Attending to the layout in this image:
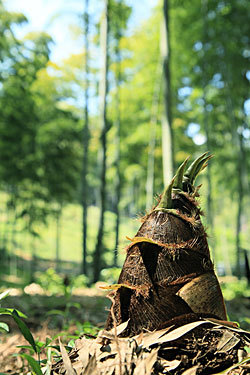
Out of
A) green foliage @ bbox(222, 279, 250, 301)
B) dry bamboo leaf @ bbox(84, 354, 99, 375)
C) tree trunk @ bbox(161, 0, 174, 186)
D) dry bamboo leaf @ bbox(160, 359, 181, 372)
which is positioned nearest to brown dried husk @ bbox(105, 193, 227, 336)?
dry bamboo leaf @ bbox(160, 359, 181, 372)

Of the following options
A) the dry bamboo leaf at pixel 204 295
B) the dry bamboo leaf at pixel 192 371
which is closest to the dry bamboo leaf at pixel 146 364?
the dry bamboo leaf at pixel 192 371

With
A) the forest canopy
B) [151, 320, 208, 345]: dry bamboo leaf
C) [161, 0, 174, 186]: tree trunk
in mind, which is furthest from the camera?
the forest canopy

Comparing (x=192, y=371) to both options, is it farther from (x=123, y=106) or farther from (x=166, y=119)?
(x=123, y=106)

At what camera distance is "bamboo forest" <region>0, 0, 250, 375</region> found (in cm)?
98

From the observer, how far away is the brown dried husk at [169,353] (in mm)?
842

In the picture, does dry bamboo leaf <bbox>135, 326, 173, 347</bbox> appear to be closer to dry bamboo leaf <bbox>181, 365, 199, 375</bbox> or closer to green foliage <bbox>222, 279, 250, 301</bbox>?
dry bamboo leaf <bbox>181, 365, 199, 375</bbox>

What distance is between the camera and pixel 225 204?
30.3 m

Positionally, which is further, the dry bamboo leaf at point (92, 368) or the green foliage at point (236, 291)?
the green foliage at point (236, 291)

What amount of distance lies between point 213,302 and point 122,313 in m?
0.31

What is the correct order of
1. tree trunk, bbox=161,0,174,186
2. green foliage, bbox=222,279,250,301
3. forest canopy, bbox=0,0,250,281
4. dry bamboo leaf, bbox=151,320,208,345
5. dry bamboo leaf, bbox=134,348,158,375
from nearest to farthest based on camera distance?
dry bamboo leaf, bbox=134,348,158,375 < dry bamboo leaf, bbox=151,320,208,345 < tree trunk, bbox=161,0,174,186 < green foliage, bbox=222,279,250,301 < forest canopy, bbox=0,0,250,281

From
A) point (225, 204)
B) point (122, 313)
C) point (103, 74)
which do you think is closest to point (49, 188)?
point (103, 74)

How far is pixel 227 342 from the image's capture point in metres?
0.95

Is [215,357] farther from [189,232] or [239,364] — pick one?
[189,232]

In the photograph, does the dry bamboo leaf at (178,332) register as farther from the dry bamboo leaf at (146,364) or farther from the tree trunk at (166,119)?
the tree trunk at (166,119)
